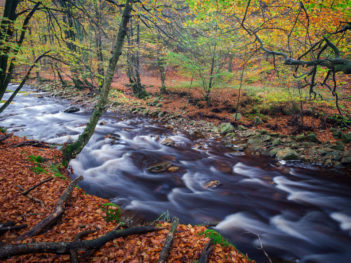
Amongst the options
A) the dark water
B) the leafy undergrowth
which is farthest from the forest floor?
the leafy undergrowth

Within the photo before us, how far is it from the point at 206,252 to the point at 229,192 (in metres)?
3.52

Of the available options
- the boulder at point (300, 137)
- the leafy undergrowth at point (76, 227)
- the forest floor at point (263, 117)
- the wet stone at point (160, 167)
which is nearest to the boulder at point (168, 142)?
the forest floor at point (263, 117)

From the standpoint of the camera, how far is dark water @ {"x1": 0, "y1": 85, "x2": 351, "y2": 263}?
13.8ft

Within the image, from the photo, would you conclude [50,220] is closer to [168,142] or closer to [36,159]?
[36,159]

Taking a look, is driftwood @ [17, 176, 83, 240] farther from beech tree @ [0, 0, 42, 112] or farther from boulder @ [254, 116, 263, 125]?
boulder @ [254, 116, 263, 125]

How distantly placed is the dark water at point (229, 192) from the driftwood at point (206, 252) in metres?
1.32

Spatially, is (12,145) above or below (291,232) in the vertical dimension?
above

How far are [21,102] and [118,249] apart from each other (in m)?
18.6

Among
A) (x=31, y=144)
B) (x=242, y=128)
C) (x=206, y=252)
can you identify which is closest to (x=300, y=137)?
(x=242, y=128)

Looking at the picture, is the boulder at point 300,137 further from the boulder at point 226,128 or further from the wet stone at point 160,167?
the wet stone at point 160,167

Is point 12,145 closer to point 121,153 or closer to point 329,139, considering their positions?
point 121,153

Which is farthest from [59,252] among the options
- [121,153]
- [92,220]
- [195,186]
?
[121,153]

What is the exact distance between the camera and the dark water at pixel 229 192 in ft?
13.8

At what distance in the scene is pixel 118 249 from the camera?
2.75 m
